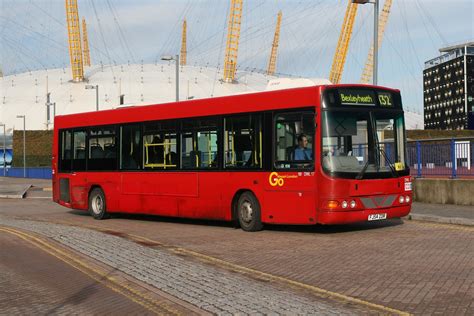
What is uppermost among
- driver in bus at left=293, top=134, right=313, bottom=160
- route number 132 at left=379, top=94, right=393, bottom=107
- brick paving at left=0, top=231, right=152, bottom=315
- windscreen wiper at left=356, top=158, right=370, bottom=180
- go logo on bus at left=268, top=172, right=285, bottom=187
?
route number 132 at left=379, top=94, right=393, bottom=107

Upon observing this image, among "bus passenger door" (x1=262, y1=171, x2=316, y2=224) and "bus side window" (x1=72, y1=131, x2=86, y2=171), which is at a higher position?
"bus side window" (x1=72, y1=131, x2=86, y2=171)

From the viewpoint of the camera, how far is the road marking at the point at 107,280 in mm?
6975

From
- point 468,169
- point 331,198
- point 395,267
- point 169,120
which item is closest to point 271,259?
point 395,267

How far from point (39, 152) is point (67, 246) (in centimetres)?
8106

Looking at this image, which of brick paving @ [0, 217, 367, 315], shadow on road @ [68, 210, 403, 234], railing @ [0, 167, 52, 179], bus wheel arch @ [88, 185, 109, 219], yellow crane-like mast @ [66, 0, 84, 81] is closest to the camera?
brick paving @ [0, 217, 367, 315]

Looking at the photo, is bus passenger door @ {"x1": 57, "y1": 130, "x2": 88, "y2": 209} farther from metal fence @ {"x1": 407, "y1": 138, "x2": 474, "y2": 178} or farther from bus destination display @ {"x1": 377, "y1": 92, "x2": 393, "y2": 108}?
metal fence @ {"x1": 407, "y1": 138, "x2": 474, "y2": 178}

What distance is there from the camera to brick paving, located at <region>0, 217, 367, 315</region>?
261 inches

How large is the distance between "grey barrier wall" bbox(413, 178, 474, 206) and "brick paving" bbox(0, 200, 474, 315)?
4141 mm

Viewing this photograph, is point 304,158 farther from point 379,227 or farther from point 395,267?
point 395,267

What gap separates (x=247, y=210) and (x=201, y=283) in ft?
21.6

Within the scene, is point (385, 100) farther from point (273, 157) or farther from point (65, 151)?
point (65, 151)

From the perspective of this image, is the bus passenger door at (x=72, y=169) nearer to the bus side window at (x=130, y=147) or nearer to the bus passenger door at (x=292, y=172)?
the bus side window at (x=130, y=147)

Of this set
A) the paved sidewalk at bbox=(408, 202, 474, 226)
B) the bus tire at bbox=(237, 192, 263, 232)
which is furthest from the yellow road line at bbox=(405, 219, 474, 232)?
the bus tire at bbox=(237, 192, 263, 232)

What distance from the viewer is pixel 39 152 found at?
89.8 meters
